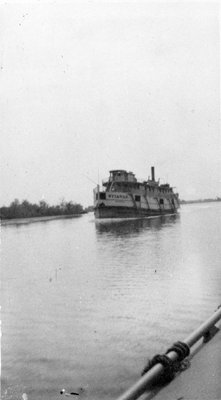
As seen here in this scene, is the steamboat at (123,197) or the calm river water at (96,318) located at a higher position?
the steamboat at (123,197)

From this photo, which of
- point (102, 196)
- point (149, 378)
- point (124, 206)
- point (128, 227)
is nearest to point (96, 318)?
point (149, 378)

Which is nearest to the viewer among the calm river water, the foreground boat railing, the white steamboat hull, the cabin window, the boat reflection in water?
the foreground boat railing

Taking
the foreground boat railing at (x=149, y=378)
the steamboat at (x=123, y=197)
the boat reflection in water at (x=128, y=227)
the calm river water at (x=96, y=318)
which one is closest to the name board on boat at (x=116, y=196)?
the steamboat at (x=123, y=197)

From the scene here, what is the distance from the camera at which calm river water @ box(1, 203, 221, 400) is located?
493 cm

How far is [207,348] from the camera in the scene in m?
4.84

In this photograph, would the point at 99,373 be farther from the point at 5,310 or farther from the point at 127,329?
the point at 5,310

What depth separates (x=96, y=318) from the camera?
759 centimetres

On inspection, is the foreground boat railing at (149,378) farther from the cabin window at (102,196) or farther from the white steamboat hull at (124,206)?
the white steamboat hull at (124,206)

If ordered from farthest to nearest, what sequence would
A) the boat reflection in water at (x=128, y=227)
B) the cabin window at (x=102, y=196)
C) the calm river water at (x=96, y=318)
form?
the cabin window at (x=102, y=196) < the boat reflection in water at (x=128, y=227) < the calm river water at (x=96, y=318)

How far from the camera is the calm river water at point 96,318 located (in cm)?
493

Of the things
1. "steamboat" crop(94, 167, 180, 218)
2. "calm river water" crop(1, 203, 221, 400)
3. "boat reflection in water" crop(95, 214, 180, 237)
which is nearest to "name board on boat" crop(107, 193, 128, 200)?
"steamboat" crop(94, 167, 180, 218)

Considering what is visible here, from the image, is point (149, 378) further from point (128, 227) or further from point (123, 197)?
point (123, 197)

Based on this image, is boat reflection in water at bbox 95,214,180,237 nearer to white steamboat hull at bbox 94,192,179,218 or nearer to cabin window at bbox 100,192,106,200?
cabin window at bbox 100,192,106,200

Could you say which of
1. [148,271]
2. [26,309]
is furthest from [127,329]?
[148,271]
